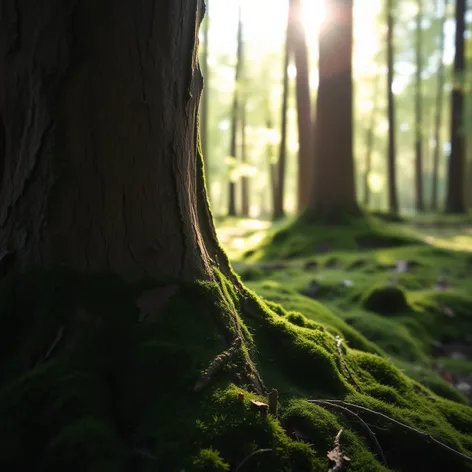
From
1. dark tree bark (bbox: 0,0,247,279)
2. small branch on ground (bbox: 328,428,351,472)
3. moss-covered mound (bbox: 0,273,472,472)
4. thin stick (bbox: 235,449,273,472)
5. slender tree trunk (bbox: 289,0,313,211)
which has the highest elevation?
slender tree trunk (bbox: 289,0,313,211)

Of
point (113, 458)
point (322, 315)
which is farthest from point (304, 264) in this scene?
point (113, 458)

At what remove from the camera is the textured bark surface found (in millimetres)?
2490

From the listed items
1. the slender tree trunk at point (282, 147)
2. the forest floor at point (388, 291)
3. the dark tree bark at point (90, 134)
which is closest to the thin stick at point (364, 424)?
the dark tree bark at point (90, 134)

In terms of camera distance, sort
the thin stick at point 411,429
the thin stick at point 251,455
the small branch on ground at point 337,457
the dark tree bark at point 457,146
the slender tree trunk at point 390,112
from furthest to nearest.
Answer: the slender tree trunk at point 390,112 < the dark tree bark at point 457,146 < the thin stick at point 411,429 < the small branch on ground at point 337,457 < the thin stick at point 251,455

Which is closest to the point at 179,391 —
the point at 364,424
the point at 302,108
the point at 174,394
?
the point at 174,394

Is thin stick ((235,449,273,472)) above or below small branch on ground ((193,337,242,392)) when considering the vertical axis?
below

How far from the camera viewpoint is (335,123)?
1197 centimetres

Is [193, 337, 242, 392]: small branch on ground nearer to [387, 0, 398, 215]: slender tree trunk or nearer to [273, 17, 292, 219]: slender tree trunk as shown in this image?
[273, 17, 292, 219]: slender tree trunk

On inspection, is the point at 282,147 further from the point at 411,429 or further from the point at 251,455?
the point at 251,455

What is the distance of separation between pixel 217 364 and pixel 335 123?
1032 centimetres

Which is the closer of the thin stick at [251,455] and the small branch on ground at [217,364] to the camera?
the thin stick at [251,455]

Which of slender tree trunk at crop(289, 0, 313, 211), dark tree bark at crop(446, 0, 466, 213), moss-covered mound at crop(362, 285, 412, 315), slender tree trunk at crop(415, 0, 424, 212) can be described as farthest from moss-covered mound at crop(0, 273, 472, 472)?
slender tree trunk at crop(415, 0, 424, 212)

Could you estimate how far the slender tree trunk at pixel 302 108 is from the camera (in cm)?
1855

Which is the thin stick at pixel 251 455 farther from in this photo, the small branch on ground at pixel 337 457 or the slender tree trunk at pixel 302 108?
the slender tree trunk at pixel 302 108
